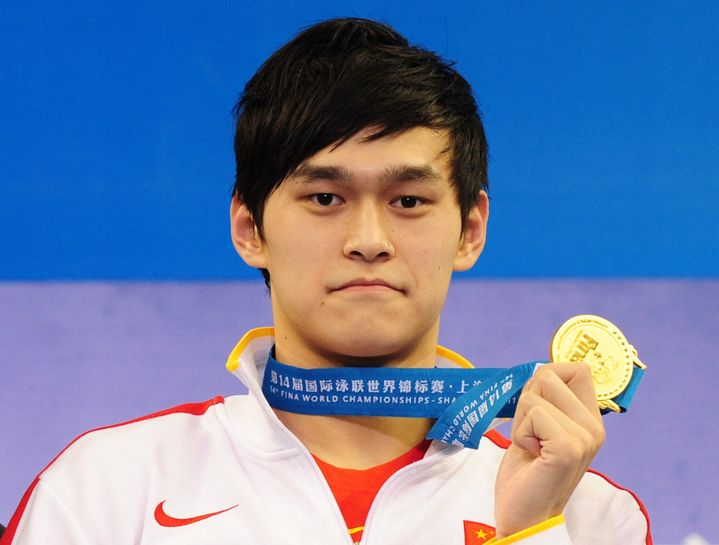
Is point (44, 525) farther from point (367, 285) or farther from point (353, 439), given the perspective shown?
point (367, 285)

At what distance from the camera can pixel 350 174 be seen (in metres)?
2.29

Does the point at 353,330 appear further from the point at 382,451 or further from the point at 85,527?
the point at 85,527

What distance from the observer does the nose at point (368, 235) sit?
7.32ft

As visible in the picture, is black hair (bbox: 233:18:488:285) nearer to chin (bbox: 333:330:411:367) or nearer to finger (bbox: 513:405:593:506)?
chin (bbox: 333:330:411:367)

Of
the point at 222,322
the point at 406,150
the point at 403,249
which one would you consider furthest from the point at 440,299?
the point at 222,322

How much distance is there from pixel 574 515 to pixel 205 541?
733 mm

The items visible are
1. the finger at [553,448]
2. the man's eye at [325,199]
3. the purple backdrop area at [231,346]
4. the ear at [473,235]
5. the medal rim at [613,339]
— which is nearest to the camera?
the finger at [553,448]

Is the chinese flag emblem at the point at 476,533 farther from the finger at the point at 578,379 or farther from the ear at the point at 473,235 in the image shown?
the ear at the point at 473,235

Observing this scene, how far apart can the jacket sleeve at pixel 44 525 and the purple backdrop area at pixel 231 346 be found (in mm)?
1440

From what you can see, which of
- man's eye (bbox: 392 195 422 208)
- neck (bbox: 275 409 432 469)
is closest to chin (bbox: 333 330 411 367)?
neck (bbox: 275 409 432 469)

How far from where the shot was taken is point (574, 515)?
7.82 feet

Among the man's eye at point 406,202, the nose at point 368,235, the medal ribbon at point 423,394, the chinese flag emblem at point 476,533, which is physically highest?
the man's eye at point 406,202

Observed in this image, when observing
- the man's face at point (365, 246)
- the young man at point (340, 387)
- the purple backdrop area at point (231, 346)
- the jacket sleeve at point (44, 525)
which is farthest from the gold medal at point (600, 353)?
the purple backdrop area at point (231, 346)

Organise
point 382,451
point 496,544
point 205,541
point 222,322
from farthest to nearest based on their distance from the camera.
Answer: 1. point 222,322
2. point 382,451
3. point 205,541
4. point 496,544
